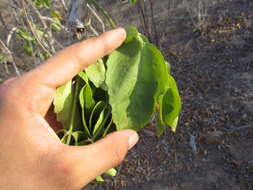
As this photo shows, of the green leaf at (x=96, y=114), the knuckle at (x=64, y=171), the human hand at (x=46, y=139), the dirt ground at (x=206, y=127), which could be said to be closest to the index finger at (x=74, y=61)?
the human hand at (x=46, y=139)

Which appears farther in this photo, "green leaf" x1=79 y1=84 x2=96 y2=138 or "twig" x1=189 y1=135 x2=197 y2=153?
"twig" x1=189 y1=135 x2=197 y2=153

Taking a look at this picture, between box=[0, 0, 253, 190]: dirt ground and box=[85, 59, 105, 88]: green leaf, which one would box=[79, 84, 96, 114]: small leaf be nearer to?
box=[85, 59, 105, 88]: green leaf

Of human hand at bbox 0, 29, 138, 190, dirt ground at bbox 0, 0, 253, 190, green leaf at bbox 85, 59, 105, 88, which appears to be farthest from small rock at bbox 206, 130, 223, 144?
green leaf at bbox 85, 59, 105, 88

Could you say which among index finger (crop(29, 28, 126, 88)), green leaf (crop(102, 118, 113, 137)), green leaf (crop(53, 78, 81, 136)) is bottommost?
green leaf (crop(102, 118, 113, 137))

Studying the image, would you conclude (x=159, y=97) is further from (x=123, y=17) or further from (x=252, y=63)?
(x=123, y=17)

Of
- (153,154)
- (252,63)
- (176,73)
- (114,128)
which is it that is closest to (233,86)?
(252,63)

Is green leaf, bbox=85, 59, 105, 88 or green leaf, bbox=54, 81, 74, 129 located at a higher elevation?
green leaf, bbox=85, 59, 105, 88

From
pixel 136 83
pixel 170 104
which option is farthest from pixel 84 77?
pixel 170 104
